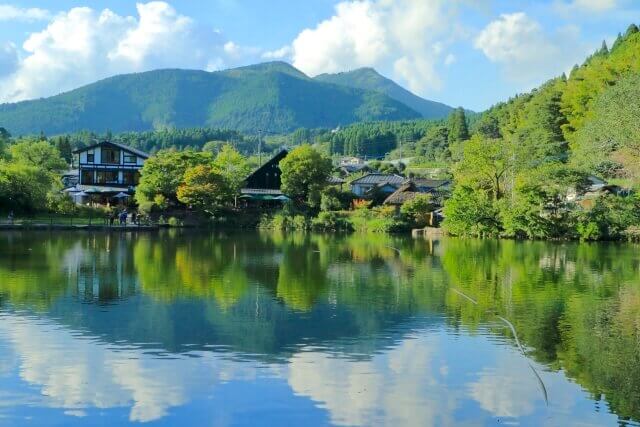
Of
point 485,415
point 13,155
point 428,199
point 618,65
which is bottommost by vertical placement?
point 485,415

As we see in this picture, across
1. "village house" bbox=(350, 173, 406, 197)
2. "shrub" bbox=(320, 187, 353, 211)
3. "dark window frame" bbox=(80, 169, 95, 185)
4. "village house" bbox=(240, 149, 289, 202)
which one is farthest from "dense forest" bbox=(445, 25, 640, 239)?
"dark window frame" bbox=(80, 169, 95, 185)

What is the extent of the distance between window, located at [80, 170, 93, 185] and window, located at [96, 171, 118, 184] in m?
0.52

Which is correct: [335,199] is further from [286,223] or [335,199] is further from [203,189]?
[203,189]

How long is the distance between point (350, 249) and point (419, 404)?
21468 millimetres

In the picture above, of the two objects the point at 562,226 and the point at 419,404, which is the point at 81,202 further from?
the point at 419,404

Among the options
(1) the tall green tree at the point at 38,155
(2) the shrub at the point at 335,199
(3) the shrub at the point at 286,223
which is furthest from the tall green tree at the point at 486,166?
(1) the tall green tree at the point at 38,155

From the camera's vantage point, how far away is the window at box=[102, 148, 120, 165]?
5369 cm

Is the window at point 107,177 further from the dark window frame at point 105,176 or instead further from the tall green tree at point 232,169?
the tall green tree at point 232,169

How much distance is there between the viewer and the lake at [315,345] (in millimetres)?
7730

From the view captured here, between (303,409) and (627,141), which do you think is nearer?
(303,409)

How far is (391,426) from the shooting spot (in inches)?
283

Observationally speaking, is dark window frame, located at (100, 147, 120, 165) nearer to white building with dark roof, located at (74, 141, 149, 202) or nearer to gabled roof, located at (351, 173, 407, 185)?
white building with dark roof, located at (74, 141, 149, 202)

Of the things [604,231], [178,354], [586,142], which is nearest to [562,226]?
[604,231]

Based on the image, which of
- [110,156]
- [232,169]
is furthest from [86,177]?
[232,169]
